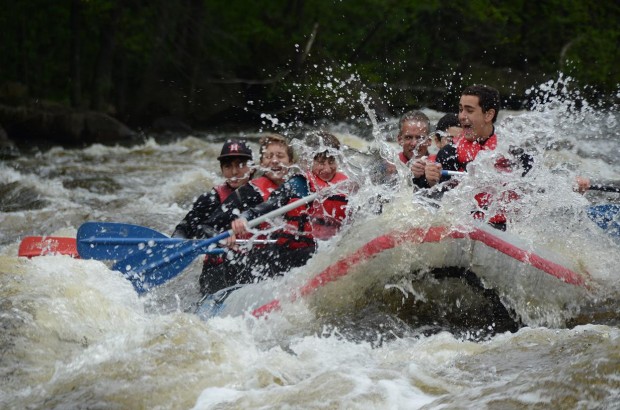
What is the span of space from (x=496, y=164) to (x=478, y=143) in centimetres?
21

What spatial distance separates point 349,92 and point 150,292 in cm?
776

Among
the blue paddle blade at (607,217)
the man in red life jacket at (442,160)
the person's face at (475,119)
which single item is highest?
the person's face at (475,119)

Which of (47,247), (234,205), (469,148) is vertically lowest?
(47,247)

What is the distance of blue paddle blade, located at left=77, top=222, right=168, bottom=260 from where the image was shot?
522cm

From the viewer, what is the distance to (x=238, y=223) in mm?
4832

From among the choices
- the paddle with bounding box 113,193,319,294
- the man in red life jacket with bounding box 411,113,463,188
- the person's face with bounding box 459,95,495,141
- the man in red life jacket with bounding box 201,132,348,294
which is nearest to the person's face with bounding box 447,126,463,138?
the man in red life jacket with bounding box 411,113,463,188

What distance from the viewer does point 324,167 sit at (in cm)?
498

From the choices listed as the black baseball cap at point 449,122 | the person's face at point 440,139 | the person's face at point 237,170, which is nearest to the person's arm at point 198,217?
the person's face at point 237,170

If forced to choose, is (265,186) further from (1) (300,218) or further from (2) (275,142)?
(1) (300,218)

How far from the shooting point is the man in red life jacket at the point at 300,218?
491cm

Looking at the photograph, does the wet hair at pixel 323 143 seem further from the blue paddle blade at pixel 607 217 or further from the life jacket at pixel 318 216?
the blue paddle blade at pixel 607 217

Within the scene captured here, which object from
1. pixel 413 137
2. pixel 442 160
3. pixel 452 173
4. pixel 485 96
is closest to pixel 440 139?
A: pixel 413 137

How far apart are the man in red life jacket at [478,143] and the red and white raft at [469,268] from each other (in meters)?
0.47

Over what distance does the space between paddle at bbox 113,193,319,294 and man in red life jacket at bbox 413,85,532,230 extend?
50.9 inches
